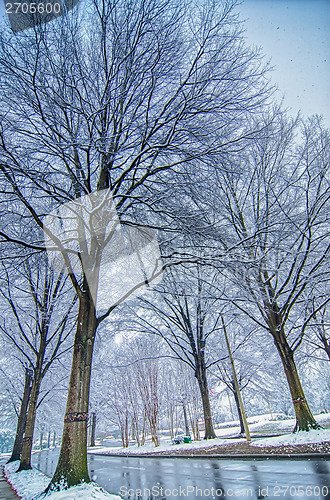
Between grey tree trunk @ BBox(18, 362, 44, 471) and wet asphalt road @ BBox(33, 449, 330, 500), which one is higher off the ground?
grey tree trunk @ BBox(18, 362, 44, 471)

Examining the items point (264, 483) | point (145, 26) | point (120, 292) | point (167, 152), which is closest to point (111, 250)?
point (120, 292)

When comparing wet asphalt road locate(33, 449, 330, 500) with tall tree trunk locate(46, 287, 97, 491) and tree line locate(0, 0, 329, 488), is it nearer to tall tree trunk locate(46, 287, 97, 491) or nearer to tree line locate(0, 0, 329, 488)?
tall tree trunk locate(46, 287, 97, 491)

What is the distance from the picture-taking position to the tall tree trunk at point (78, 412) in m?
4.83

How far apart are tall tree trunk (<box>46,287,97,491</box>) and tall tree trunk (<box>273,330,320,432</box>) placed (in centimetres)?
745

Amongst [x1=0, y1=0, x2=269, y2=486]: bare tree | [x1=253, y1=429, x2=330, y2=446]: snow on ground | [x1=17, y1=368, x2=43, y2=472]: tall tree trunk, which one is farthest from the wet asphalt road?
[x1=17, y1=368, x2=43, y2=472]: tall tree trunk

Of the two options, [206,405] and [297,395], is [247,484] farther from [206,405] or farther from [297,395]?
[206,405]

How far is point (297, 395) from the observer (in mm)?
9594

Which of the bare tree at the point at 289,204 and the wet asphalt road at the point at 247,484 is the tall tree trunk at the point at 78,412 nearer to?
the wet asphalt road at the point at 247,484

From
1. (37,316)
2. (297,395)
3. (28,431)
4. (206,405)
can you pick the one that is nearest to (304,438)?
(297,395)

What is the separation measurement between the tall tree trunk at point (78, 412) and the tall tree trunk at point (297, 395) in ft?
24.4

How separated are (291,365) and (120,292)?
6.64 m

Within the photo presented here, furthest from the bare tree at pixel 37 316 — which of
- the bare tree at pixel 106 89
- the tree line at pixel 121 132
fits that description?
the bare tree at pixel 106 89

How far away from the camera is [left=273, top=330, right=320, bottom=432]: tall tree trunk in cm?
924

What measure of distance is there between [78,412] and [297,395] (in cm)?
777
